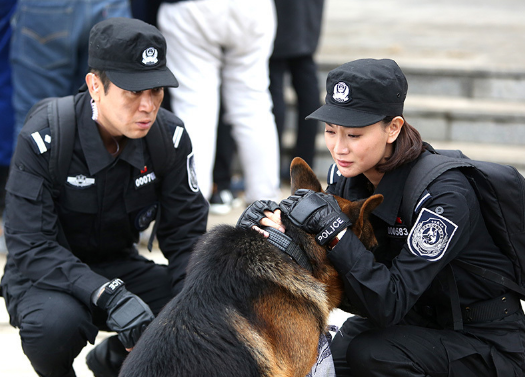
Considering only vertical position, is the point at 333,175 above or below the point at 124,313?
above

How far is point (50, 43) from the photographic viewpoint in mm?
4078

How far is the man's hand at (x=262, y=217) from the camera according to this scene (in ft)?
7.52

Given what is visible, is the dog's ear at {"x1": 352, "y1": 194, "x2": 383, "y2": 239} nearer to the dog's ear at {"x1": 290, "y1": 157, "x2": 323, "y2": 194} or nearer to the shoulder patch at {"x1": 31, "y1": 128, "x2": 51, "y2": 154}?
the dog's ear at {"x1": 290, "y1": 157, "x2": 323, "y2": 194}

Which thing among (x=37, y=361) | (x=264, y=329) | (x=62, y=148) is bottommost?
(x=37, y=361)

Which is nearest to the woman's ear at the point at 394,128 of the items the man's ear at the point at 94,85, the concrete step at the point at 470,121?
the man's ear at the point at 94,85

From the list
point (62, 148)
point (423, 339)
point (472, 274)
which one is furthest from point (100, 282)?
point (472, 274)

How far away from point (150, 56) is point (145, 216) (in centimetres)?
72

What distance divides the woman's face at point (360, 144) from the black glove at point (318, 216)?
8.0 inches

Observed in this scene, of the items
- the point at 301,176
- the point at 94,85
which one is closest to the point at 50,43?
the point at 94,85

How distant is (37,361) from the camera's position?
8.55 feet

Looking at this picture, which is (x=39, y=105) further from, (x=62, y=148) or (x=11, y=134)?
(x=11, y=134)

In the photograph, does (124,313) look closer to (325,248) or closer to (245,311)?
(245,311)

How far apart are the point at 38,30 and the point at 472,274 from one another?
301 centimetres

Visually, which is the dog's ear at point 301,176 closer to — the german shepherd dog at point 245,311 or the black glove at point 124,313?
the german shepherd dog at point 245,311
